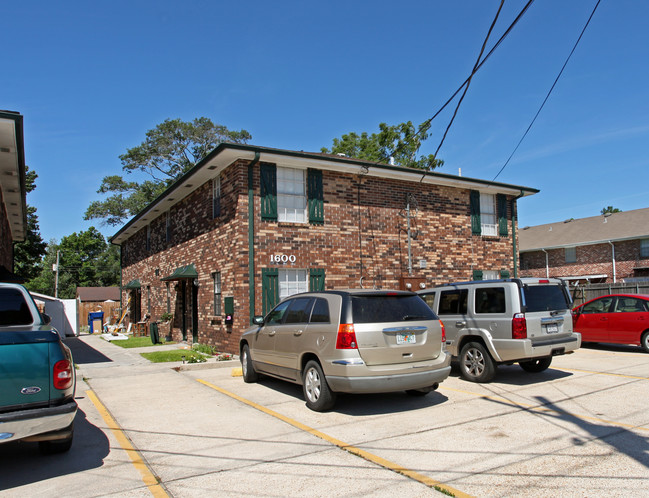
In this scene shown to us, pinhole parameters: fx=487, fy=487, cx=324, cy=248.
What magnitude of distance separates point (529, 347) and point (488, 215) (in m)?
10.8

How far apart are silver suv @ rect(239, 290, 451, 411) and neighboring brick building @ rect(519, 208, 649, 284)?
29.5 metres

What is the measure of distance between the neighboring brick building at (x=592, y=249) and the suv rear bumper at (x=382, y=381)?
29.8m

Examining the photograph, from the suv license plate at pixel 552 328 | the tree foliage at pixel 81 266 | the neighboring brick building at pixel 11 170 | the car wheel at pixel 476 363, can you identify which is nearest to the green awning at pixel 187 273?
the neighboring brick building at pixel 11 170

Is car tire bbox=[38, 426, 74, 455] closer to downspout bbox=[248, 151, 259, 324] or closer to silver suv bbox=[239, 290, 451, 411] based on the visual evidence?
silver suv bbox=[239, 290, 451, 411]

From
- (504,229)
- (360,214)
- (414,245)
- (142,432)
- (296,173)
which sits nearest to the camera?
(142,432)

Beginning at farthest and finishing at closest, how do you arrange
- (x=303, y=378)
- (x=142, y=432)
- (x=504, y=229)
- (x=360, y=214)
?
(x=504, y=229) < (x=360, y=214) < (x=303, y=378) < (x=142, y=432)

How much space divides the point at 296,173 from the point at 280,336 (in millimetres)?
6913

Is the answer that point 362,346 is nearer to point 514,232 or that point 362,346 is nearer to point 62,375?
point 62,375

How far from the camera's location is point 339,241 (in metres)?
14.2

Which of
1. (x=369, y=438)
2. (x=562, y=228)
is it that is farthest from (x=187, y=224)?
(x=562, y=228)

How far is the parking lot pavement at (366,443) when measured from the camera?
417cm

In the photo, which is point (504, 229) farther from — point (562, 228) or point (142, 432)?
point (562, 228)

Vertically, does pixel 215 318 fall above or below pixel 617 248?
below

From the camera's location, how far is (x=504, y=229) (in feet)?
59.5
